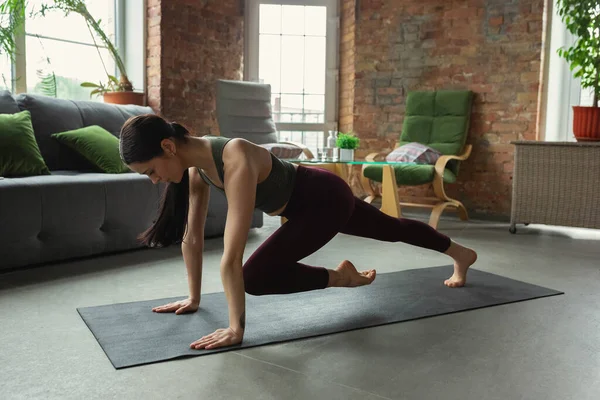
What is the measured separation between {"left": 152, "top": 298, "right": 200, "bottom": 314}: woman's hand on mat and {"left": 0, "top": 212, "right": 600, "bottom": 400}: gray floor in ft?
0.86

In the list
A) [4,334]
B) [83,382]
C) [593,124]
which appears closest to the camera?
[83,382]

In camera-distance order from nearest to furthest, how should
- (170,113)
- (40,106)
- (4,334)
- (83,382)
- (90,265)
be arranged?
(83,382) → (4,334) → (90,265) → (40,106) → (170,113)

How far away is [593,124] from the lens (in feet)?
13.9

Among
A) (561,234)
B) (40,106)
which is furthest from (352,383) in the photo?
(561,234)

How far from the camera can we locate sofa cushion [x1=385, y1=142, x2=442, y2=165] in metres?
4.81

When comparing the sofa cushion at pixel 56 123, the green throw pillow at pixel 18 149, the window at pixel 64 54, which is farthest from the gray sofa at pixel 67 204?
the window at pixel 64 54

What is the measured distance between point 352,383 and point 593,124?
11.3 ft

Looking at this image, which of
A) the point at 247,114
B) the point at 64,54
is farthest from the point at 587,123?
the point at 64,54

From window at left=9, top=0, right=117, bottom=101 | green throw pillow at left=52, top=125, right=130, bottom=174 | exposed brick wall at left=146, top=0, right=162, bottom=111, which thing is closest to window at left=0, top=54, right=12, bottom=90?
window at left=9, top=0, right=117, bottom=101

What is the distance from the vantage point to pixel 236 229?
174cm

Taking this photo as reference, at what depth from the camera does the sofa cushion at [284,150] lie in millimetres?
4828

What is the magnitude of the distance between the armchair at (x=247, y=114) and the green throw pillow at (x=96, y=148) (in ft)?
5.21

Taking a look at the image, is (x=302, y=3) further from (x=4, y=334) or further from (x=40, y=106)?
(x=4, y=334)

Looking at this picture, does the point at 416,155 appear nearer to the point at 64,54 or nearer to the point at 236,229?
the point at 64,54
